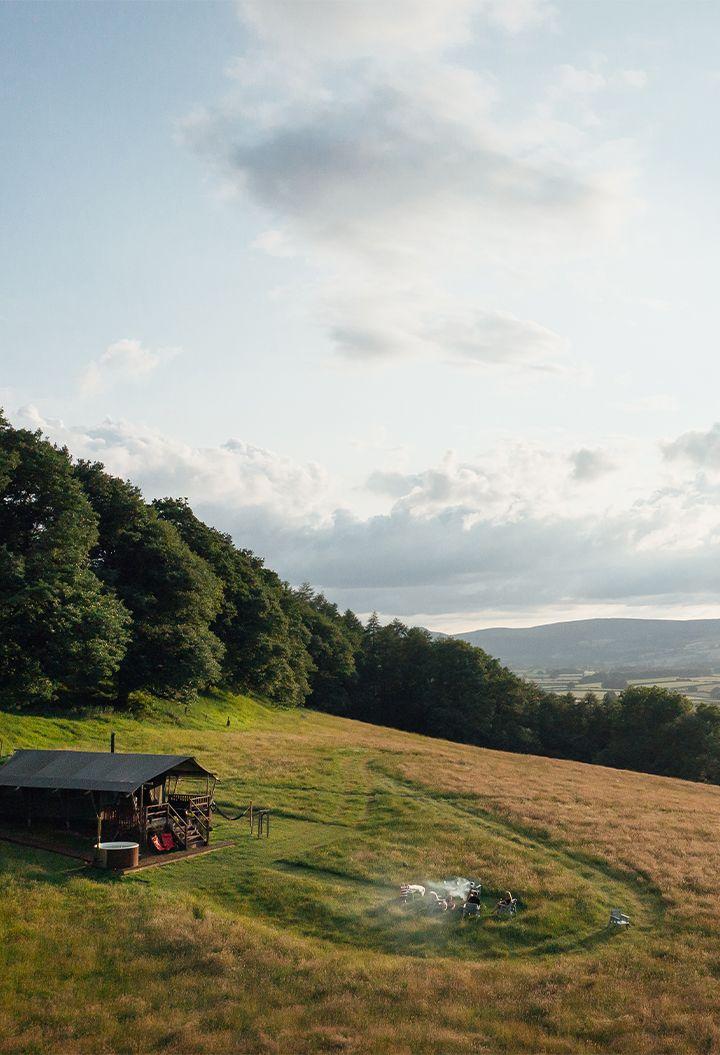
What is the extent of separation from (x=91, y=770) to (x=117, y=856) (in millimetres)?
4951

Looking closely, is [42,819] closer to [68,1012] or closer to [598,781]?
[68,1012]

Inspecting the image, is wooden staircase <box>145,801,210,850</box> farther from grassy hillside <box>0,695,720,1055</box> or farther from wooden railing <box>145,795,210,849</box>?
grassy hillside <box>0,695,720,1055</box>

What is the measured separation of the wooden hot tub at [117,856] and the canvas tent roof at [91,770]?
7.81ft

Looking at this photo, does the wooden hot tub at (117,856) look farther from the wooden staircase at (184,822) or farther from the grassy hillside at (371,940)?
the wooden staircase at (184,822)

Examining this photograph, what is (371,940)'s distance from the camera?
2869 centimetres

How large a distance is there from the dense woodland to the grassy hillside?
10280 mm

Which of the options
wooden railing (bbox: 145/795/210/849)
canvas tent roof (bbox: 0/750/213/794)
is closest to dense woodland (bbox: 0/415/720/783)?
canvas tent roof (bbox: 0/750/213/794)

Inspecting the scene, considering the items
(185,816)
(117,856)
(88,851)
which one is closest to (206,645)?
(185,816)

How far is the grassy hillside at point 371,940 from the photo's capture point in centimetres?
2261

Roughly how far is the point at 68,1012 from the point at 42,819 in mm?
16816

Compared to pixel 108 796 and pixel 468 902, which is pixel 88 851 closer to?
pixel 108 796

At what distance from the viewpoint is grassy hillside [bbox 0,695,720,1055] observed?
22609 millimetres

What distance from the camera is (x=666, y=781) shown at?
7238 centimetres

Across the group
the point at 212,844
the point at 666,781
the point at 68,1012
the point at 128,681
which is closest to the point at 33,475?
the point at 128,681
